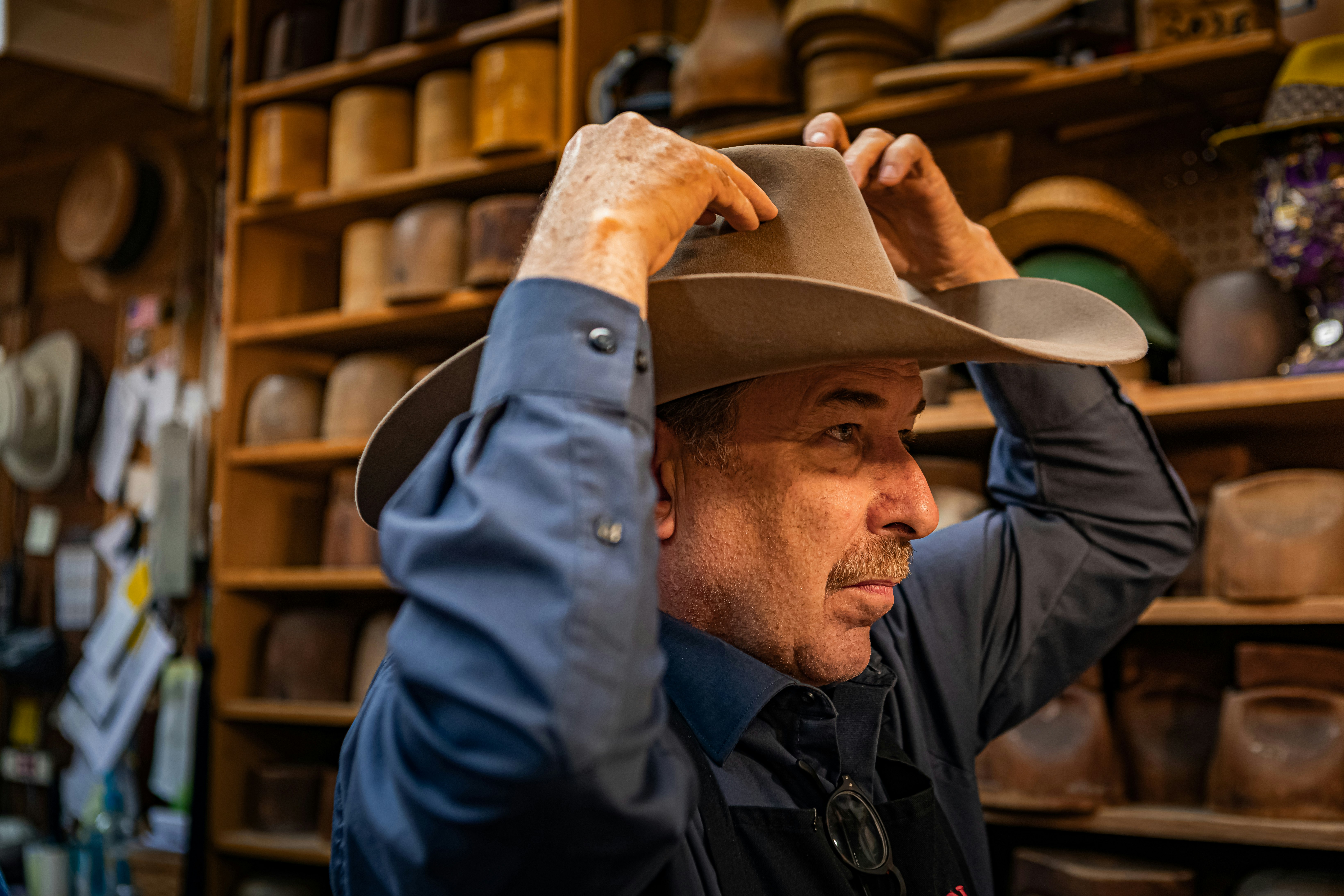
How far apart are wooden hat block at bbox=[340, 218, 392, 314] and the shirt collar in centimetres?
206

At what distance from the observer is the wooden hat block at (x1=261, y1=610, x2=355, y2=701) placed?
9.18 ft

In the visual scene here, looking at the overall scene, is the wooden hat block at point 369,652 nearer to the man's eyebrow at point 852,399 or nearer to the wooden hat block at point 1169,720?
the wooden hat block at point 1169,720

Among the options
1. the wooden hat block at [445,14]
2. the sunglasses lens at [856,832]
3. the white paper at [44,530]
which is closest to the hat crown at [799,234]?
the sunglasses lens at [856,832]

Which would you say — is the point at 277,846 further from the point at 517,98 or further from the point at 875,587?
the point at 875,587

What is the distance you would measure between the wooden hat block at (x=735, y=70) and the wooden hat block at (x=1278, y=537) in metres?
1.22

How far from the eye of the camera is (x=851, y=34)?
2.23 meters

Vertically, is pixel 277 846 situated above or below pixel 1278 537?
below

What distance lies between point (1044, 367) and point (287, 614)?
→ 7.45 feet

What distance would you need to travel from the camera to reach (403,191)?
9.04 feet

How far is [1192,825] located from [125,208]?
3.48 meters

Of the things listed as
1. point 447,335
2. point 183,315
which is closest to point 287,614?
point 447,335

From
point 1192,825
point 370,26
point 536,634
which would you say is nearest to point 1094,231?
point 1192,825

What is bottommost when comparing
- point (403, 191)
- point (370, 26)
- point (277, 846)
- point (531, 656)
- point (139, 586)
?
point (277, 846)

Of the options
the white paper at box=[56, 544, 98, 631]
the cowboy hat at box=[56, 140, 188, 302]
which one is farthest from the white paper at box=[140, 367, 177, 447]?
the white paper at box=[56, 544, 98, 631]
